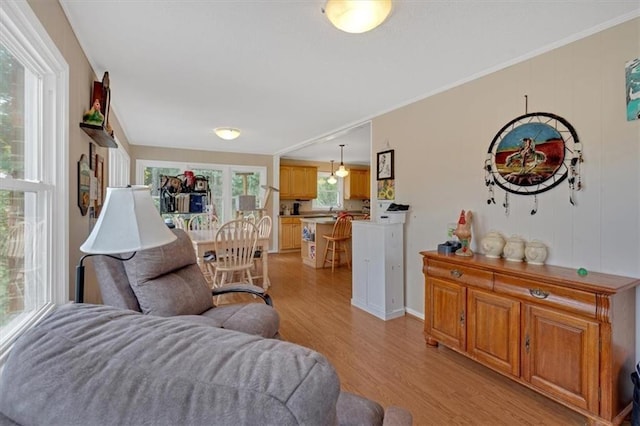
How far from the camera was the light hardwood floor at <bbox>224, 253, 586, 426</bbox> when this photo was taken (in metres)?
1.85

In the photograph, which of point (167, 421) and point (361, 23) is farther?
point (361, 23)

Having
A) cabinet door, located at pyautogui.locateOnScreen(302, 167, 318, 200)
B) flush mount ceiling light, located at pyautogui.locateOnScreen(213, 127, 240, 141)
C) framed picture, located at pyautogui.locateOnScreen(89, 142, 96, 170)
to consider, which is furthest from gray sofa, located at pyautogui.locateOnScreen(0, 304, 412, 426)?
cabinet door, located at pyautogui.locateOnScreen(302, 167, 318, 200)

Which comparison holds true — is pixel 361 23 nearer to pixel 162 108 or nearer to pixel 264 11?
pixel 264 11

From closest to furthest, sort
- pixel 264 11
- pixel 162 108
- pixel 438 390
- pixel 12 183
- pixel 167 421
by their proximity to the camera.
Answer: pixel 167 421
pixel 12 183
pixel 264 11
pixel 438 390
pixel 162 108

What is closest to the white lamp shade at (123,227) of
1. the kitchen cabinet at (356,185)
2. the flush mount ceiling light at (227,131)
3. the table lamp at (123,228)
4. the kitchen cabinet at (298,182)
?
the table lamp at (123,228)

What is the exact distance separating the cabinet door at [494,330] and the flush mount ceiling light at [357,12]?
6.37 feet

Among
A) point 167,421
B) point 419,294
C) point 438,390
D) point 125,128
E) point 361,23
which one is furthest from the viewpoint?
point 125,128

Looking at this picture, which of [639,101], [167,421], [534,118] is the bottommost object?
[167,421]

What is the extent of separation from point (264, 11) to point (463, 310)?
2475 mm

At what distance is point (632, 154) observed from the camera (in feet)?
6.12

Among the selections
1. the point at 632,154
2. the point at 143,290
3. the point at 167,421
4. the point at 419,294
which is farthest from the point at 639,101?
the point at 143,290

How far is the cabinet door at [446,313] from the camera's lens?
240 cm

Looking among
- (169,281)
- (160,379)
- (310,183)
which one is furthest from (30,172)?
(310,183)

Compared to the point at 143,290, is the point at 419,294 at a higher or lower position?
lower
